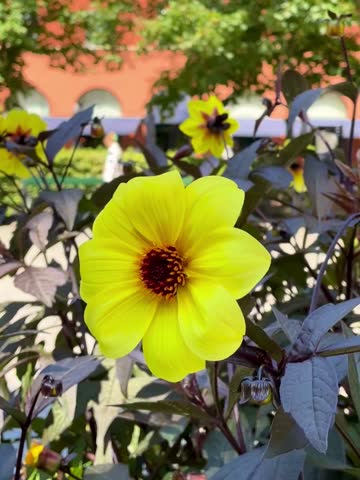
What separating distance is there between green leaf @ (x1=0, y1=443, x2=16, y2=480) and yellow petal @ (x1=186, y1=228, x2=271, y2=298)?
256 mm

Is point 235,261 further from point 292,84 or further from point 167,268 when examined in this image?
point 292,84

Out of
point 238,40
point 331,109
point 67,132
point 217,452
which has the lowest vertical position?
point 331,109

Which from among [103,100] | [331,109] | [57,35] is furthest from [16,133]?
[103,100]

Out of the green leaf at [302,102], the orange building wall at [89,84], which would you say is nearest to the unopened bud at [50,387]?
the green leaf at [302,102]

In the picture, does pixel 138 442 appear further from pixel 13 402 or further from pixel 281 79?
pixel 281 79

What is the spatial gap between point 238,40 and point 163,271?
675cm

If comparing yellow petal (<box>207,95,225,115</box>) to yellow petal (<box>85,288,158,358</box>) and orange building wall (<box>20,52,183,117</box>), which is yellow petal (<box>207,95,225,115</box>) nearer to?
yellow petal (<box>85,288,158,358</box>)

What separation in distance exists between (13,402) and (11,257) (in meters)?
0.18

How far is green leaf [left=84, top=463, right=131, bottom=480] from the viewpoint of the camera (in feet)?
1.85

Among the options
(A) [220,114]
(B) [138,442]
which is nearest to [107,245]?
(B) [138,442]

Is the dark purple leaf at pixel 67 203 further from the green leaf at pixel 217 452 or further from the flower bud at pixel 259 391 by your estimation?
the flower bud at pixel 259 391

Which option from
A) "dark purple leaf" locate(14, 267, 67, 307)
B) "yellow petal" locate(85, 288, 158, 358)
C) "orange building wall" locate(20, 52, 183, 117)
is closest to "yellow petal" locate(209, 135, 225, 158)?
"dark purple leaf" locate(14, 267, 67, 307)

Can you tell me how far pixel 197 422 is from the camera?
0.68 metres

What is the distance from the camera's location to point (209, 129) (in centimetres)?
98
